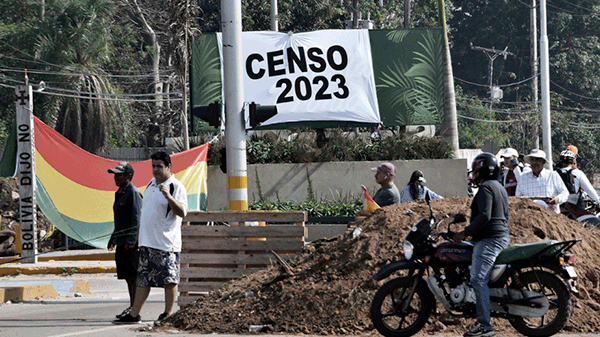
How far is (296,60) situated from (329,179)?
3.41m

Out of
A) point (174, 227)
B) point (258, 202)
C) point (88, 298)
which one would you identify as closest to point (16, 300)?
point (88, 298)

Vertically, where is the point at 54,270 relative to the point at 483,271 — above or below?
below

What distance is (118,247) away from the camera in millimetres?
9562

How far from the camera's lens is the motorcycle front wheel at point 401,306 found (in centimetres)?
748

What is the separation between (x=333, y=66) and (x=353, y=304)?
1512cm

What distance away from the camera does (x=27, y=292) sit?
477 inches

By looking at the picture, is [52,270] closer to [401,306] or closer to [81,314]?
[81,314]

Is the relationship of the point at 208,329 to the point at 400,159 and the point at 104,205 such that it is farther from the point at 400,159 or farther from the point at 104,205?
the point at 400,159

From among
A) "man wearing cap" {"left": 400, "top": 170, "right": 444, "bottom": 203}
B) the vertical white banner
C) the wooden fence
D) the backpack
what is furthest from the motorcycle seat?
the vertical white banner

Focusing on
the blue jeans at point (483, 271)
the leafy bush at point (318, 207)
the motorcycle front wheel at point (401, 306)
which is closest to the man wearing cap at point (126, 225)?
the motorcycle front wheel at point (401, 306)

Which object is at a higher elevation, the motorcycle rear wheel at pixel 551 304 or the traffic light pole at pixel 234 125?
the traffic light pole at pixel 234 125

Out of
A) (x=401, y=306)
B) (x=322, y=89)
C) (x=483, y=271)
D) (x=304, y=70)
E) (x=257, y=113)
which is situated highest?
(x=304, y=70)

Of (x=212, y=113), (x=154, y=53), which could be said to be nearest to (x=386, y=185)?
(x=212, y=113)

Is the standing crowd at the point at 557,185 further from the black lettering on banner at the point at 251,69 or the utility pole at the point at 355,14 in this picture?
the utility pole at the point at 355,14
